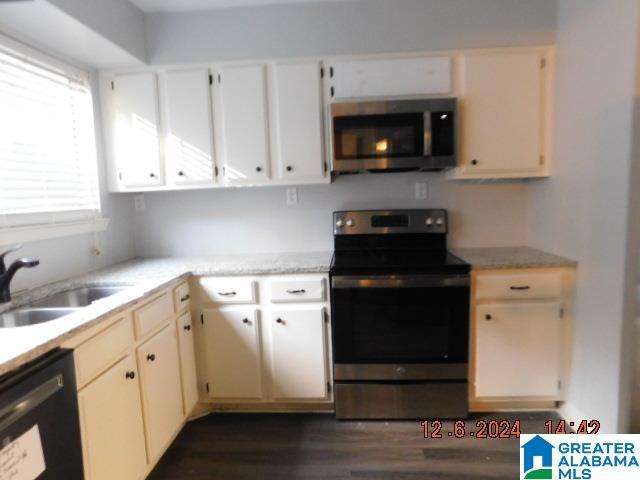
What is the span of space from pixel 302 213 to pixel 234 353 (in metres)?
1.02

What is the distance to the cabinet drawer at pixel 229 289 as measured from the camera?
217cm

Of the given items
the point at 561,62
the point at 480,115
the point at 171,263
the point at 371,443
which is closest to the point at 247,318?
the point at 171,263

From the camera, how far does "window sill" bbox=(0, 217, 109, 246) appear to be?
5.62 feet

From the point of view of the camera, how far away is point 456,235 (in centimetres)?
260

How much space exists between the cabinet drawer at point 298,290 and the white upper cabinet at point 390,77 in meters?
1.11

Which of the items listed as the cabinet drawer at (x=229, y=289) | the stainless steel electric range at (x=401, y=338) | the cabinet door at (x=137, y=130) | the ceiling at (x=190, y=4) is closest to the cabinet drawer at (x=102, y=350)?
the cabinet drawer at (x=229, y=289)

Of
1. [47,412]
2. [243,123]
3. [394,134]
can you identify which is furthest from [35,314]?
[394,134]

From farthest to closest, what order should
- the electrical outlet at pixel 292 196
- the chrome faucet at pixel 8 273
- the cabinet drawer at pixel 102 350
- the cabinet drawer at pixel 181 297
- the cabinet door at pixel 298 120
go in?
1. the electrical outlet at pixel 292 196
2. the cabinet door at pixel 298 120
3. the cabinet drawer at pixel 181 297
4. the chrome faucet at pixel 8 273
5. the cabinet drawer at pixel 102 350

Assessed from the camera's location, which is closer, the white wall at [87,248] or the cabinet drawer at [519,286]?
the white wall at [87,248]

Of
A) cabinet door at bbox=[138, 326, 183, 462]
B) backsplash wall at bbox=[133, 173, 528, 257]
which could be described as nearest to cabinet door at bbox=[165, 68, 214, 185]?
backsplash wall at bbox=[133, 173, 528, 257]

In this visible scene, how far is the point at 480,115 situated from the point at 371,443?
1.94 metres

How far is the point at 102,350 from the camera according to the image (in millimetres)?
1403

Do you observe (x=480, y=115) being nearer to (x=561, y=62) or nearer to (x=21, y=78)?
(x=561, y=62)

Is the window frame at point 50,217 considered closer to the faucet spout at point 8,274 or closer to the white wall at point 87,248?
the white wall at point 87,248
